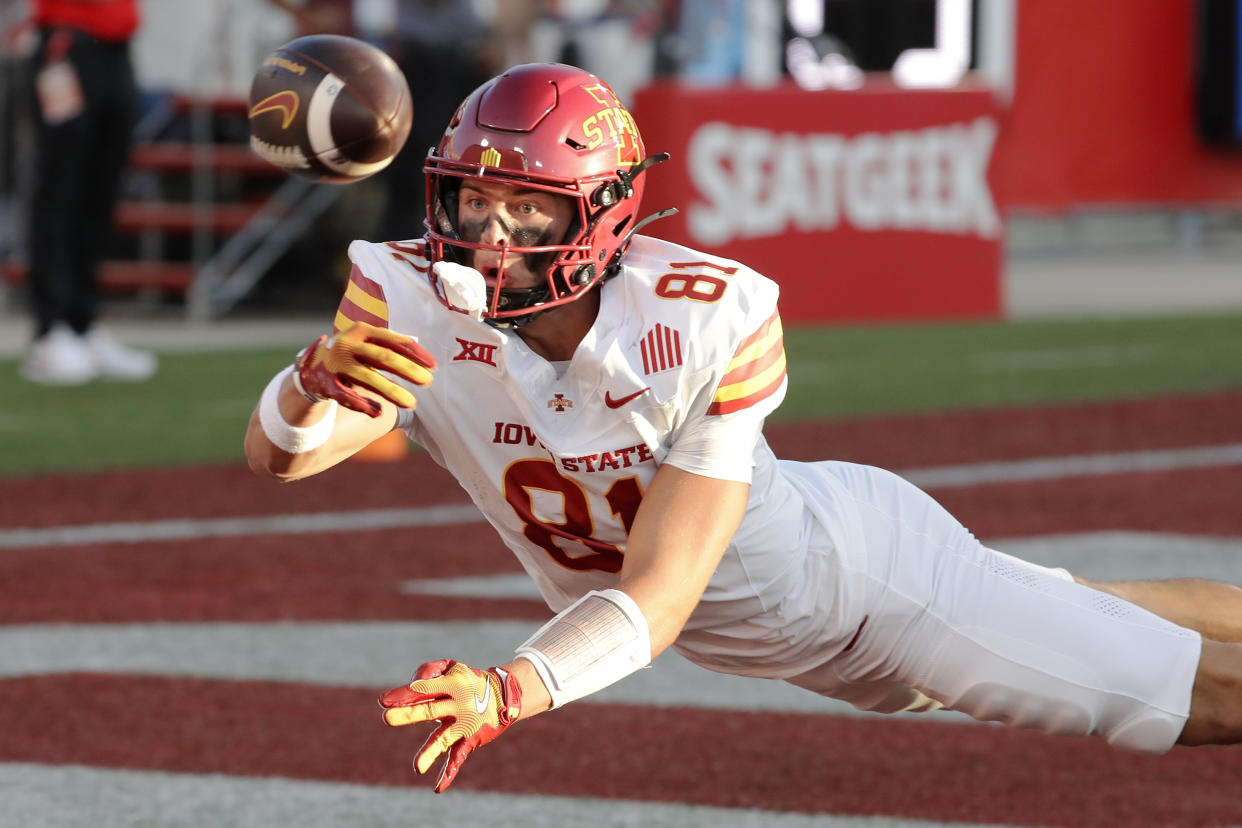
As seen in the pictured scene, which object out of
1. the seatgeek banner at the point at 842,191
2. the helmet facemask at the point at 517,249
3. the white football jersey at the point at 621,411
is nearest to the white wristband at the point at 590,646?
the white football jersey at the point at 621,411

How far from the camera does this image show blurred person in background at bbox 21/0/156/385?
30.0 feet

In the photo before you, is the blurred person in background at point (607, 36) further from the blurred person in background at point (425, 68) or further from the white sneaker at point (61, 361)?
the white sneaker at point (61, 361)

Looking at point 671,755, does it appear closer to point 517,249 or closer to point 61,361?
point 517,249

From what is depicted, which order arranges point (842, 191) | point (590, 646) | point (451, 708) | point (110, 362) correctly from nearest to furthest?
point (451, 708)
point (590, 646)
point (110, 362)
point (842, 191)

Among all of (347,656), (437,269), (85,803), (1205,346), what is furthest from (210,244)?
(437,269)

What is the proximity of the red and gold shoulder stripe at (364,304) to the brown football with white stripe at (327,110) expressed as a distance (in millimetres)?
461

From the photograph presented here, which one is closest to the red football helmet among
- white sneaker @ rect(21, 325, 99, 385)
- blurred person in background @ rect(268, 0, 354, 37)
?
white sneaker @ rect(21, 325, 99, 385)

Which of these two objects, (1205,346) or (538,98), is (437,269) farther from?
(1205,346)

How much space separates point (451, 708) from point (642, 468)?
27.1 inches

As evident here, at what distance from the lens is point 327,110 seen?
3453 mm

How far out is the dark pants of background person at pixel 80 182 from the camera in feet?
30.0

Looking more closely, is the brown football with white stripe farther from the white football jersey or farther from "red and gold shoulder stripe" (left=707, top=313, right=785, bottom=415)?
"red and gold shoulder stripe" (left=707, top=313, right=785, bottom=415)

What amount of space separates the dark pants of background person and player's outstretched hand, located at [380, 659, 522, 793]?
705 cm

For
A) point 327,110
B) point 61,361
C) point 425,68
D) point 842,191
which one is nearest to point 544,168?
point 327,110
